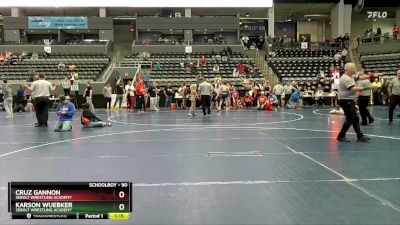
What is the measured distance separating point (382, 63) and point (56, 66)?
81.9ft

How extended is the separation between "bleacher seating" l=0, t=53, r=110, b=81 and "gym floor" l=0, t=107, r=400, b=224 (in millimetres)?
21321

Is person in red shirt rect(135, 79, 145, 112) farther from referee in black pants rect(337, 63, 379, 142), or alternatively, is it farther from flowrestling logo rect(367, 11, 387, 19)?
flowrestling logo rect(367, 11, 387, 19)

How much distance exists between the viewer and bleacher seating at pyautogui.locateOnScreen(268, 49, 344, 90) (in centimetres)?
3058

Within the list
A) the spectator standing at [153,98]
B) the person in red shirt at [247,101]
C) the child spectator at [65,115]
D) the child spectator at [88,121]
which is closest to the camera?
the child spectator at [65,115]

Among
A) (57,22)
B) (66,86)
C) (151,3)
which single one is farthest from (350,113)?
(57,22)

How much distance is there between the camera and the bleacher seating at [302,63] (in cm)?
3058

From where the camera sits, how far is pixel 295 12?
1693 inches

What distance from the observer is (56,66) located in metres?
32.4

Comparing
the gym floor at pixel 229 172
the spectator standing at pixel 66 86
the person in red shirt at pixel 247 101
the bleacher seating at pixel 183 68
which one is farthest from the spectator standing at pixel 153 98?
the gym floor at pixel 229 172

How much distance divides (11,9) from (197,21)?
17101 millimetres

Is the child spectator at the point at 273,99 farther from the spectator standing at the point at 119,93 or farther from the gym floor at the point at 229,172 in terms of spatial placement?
the gym floor at the point at 229,172
